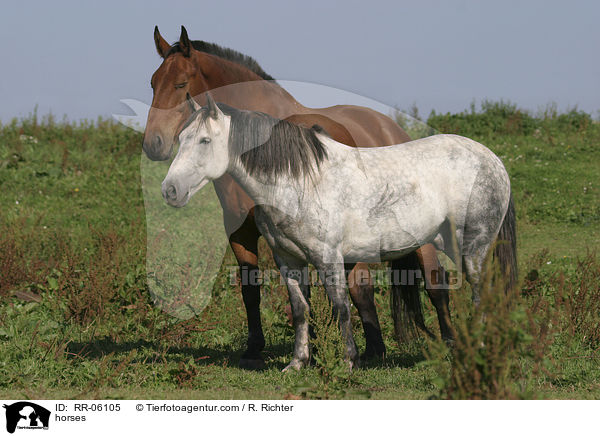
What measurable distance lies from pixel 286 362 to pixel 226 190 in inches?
69.7

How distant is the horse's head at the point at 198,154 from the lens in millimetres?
4832

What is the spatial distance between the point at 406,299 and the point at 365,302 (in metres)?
0.44

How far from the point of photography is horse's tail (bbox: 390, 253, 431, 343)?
6.72 m

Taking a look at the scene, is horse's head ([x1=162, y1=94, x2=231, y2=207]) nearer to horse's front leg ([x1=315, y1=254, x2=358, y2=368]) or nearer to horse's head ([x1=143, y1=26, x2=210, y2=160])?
horse's head ([x1=143, y1=26, x2=210, y2=160])

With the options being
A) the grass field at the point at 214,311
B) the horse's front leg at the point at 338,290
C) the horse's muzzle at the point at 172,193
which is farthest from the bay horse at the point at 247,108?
the horse's front leg at the point at 338,290

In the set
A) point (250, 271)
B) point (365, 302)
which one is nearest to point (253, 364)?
point (250, 271)

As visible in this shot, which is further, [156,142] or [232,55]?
[232,55]

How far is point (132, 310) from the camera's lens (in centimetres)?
788

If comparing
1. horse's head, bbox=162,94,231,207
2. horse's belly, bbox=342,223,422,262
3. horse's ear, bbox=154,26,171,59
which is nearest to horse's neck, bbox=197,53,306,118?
horse's ear, bbox=154,26,171,59

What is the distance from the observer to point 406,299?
674 cm

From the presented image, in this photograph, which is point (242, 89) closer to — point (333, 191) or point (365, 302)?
point (333, 191)

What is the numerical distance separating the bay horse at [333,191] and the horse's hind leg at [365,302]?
3.36 feet

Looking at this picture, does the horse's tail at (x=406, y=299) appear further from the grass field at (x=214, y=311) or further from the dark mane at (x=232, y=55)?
Result: the dark mane at (x=232, y=55)

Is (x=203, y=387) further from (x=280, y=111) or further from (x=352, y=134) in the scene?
(x=352, y=134)
